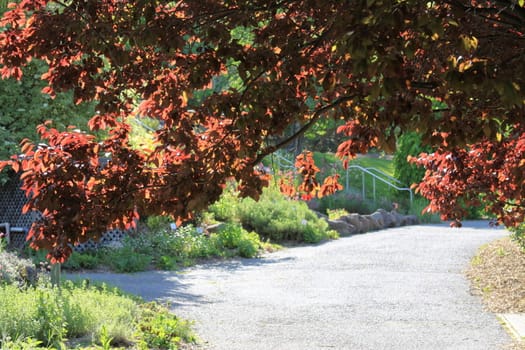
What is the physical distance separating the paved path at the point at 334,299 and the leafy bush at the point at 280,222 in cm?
117

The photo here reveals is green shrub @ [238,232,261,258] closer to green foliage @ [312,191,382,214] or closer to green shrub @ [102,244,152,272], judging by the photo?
green shrub @ [102,244,152,272]

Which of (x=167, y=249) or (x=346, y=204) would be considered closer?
(x=167, y=249)

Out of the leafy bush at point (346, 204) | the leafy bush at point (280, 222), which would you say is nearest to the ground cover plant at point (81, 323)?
the leafy bush at point (280, 222)

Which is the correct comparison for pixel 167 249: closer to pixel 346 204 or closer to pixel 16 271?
pixel 16 271

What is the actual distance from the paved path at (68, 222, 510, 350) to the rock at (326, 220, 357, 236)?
3072mm

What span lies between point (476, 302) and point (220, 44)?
6.31 meters

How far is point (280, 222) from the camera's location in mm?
16375

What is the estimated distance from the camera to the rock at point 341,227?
18.3 m

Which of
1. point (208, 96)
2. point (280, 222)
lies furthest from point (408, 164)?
point (208, 96)

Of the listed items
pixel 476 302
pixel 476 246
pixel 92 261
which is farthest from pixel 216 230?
pixel 476 302

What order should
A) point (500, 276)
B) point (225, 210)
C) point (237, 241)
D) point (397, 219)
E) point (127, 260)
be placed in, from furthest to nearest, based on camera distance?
point (397, 219) → point (225, 210) → point (237, 241) → point (127, 260) → point (500, 276)

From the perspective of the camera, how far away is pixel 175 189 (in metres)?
4.31

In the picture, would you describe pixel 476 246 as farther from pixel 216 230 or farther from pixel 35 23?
pixel 35 23

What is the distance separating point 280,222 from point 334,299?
6.84 m
